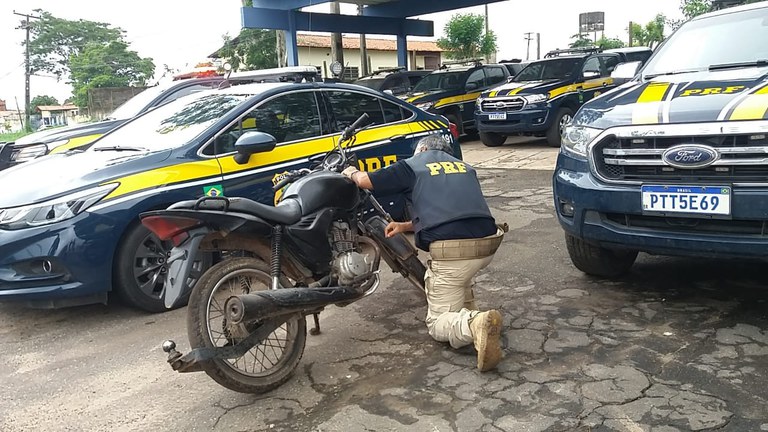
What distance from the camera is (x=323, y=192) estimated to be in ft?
11.2

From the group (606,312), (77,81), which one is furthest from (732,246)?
(77,81)

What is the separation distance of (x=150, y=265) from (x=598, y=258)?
9.90 feet

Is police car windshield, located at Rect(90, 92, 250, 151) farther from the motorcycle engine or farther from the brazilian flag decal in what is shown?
the motorcycle engine

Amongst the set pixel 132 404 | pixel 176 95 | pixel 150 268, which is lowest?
pixel 132 404

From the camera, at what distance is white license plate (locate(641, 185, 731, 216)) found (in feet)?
10.9

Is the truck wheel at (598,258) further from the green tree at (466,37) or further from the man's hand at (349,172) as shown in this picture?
the green tree at (466,37)

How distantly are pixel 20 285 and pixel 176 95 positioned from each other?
5465mm

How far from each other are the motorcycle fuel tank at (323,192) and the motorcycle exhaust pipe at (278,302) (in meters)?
0.43

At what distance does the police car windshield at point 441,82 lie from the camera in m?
13.9

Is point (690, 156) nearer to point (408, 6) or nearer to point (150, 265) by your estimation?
point (150, 265)

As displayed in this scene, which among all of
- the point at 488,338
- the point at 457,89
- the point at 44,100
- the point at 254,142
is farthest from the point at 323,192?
the point at 44,100

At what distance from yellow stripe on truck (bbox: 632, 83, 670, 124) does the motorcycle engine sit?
67.5 inches

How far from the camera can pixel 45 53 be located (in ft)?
149

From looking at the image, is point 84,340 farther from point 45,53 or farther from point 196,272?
point 45,53
